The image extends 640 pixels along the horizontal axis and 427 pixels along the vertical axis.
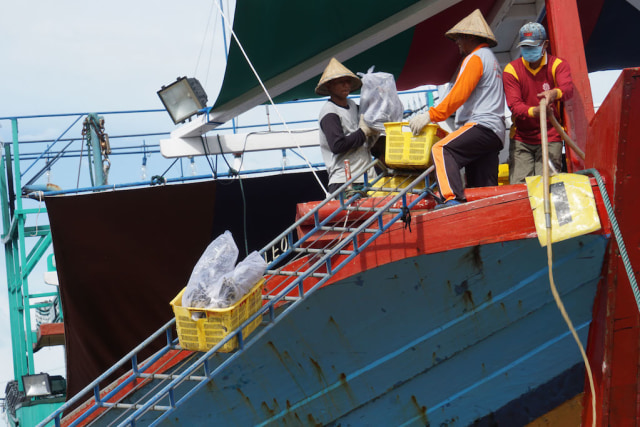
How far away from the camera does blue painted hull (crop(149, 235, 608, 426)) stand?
4.81 meters

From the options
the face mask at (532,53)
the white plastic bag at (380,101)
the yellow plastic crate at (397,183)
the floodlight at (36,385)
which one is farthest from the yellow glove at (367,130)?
the floodlight at (36,385)

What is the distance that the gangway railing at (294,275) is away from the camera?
489 cm

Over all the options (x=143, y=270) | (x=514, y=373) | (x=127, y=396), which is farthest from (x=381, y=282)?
(x=143, y=270)

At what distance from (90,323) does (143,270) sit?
0.91 m

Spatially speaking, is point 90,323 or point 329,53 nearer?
point 329,53

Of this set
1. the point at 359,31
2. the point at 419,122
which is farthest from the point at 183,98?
the point at 419,122

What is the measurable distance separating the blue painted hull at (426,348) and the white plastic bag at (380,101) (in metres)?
1.31

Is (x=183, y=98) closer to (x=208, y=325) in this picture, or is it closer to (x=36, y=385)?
(x=208, y=325)

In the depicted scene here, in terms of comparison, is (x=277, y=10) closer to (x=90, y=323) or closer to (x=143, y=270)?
(x=143, y=270)

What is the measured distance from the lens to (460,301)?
495 cm

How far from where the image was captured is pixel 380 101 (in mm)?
5914

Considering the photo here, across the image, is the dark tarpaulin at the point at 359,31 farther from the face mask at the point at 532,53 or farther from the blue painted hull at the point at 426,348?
the blue painted hull at the point at 426,348

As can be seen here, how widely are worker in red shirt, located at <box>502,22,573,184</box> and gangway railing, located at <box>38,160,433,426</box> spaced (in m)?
0.79

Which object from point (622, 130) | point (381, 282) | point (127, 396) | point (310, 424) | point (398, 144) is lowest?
point (310, 424)
